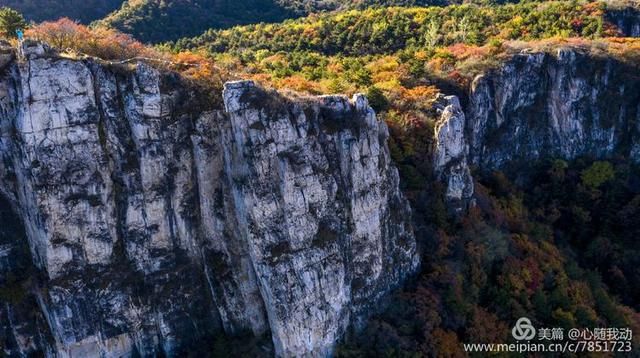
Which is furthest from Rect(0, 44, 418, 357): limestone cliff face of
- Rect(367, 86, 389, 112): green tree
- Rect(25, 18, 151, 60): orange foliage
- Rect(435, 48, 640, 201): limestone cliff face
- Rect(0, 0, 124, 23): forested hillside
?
Rect(0, 0, 124, 23): forested hillside

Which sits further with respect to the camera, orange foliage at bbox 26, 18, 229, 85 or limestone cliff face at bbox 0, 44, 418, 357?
orange foliage at bbox 26, 18, 229, 85

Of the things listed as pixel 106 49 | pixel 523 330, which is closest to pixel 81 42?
pixel 106 49

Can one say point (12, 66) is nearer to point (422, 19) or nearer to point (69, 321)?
point (69, 321)

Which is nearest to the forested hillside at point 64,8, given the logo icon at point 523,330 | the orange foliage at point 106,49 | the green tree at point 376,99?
the orange foliage at point 106,49

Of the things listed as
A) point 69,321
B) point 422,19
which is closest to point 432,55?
point 422,19

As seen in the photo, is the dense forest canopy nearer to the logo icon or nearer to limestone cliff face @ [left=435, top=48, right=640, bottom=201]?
the logo icon

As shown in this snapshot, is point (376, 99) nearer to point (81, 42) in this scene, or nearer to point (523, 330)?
point (523, 330)
